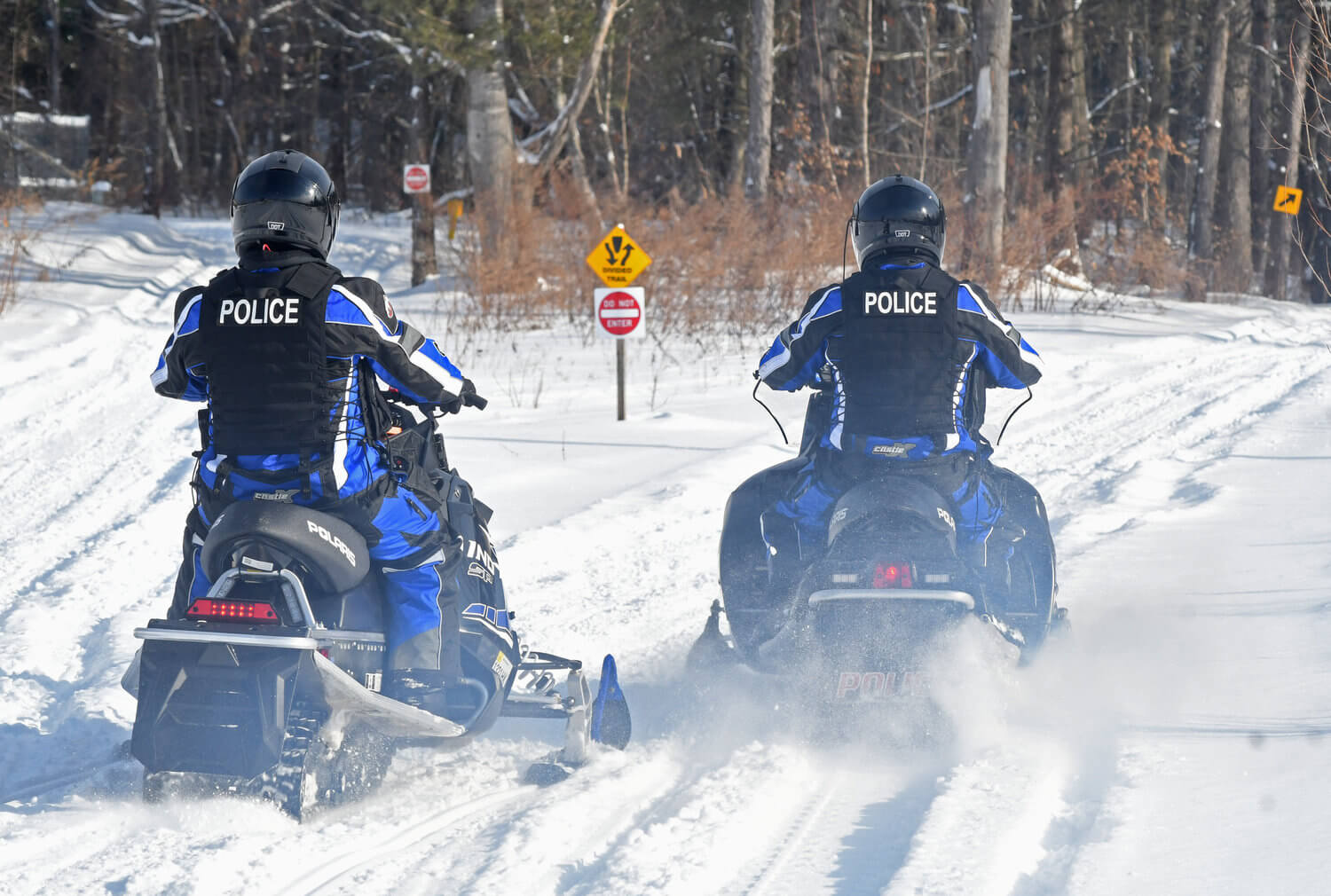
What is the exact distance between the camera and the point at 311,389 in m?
3.59

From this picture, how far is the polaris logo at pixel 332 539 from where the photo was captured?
137 inches

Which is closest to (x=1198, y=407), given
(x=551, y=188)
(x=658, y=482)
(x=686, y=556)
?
(x=658, y=482)

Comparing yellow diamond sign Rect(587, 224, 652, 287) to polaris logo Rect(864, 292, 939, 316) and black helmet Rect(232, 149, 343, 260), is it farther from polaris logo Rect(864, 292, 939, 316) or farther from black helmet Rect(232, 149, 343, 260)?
black helmet Rect(232, 149, 343, 260)

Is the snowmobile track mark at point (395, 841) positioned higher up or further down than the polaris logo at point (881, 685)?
further down

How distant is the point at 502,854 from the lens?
3369 millimetres

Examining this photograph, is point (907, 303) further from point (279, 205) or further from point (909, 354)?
point (279, 205)

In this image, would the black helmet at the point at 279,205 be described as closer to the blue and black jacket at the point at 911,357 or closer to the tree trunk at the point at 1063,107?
the blue and black jacket at the point at 911,357

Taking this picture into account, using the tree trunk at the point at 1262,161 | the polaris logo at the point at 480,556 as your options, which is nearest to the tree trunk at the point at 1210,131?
the tree trunk at the point at 1262,161

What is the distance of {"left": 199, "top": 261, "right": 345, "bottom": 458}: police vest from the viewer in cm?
356

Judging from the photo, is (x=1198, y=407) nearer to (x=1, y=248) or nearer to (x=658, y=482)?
(x=658, y=482)

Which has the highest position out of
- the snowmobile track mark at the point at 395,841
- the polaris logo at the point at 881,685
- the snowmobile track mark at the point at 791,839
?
the polaris logo at the point at 881,685

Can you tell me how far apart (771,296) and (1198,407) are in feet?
20.6

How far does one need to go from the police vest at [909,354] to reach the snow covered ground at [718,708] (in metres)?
0.81

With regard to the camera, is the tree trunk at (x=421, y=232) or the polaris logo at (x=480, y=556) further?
the tree trunk at (x=421, y=232)
